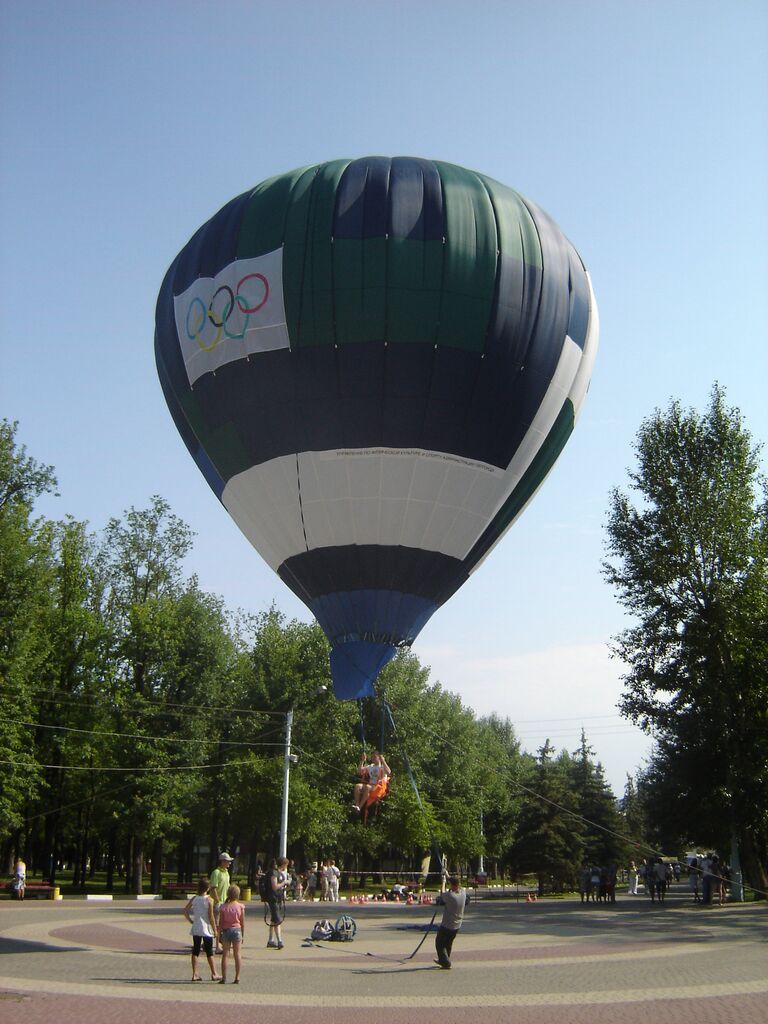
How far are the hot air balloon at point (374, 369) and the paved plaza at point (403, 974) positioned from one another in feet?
19.2

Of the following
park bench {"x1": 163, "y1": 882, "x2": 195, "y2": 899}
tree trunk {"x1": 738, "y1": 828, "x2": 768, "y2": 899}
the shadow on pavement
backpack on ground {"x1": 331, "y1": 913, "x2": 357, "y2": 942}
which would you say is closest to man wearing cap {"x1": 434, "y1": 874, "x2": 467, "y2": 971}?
backpack on ground {"x1": 331, "y1": 913, "x2": 357, "y2": 942}

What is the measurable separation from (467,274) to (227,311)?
195 inches

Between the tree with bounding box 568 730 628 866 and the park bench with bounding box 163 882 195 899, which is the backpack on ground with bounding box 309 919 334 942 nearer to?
the park bench with bounding box 163 882 195 899

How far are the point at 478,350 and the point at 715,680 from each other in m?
→ 17.7

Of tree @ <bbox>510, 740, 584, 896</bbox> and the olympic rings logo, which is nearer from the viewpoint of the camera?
the olympic rings logo

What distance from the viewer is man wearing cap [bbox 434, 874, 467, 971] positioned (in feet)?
47.6

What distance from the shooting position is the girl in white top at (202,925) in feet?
43.6

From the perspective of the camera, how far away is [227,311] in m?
19.4

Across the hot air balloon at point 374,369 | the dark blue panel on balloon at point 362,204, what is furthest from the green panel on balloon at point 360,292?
the dark blue panel on balloon at point 362,204

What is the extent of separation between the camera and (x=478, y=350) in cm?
1884

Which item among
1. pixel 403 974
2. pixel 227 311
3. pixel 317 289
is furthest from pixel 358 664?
pixel 227 311

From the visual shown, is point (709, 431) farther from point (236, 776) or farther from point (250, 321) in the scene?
point (236, 776)

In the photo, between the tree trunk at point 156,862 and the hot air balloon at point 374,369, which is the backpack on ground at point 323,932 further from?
the tree trunk at point 156,862

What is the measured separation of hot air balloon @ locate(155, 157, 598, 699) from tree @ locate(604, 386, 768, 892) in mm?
13878
